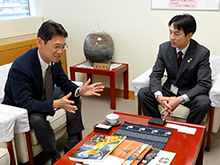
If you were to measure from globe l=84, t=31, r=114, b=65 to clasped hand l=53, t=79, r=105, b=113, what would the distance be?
1.29 m

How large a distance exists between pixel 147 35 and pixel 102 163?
91.3 inches

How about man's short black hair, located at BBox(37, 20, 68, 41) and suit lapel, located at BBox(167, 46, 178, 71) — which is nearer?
man's short black hair, located at BBox(37, 20, 68, 41)

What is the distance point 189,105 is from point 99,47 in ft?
4.96

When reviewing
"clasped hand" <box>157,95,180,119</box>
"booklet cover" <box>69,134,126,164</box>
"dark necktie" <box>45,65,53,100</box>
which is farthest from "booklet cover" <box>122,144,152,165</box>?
"dark necktie" <box>45,65,53,100</box>

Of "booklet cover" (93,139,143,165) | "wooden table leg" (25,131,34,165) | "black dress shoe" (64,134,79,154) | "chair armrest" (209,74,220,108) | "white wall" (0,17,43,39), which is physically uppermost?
"white wall" (0,17,43,39)

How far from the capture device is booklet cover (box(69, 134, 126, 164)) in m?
1.58

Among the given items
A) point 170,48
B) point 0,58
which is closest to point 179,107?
point 170,48

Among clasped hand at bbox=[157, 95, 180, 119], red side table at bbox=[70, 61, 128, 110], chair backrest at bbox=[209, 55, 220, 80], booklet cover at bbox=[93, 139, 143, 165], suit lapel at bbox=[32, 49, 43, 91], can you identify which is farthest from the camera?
red side table at bbox=[70, 61, 128, 110]

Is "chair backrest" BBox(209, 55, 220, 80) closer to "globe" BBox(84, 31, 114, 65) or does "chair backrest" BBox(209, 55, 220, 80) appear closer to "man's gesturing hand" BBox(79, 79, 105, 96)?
"globe" BBox(84, 31, 114, 65)

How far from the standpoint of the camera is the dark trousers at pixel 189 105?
7.59ft

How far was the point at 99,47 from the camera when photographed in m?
3.46

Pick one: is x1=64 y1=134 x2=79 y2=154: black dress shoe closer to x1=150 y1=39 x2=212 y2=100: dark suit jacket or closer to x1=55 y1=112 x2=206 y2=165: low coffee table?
x1=55 y1=112 x2=206 y2=165: low coffee table

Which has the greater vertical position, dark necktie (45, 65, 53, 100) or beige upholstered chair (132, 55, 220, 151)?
dark necktie (45, 65, 53, 100)

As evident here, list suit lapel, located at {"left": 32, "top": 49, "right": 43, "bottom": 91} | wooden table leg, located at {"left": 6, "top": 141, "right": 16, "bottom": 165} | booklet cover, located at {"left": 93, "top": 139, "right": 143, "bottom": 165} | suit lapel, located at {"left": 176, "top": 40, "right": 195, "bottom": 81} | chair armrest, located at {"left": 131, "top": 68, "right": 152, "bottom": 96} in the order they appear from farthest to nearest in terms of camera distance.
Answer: chair armrest, located at {"left": 131, "top": 68, "right": 152, "bottom": 96} → suit lapel, located at {"left": 176, "top": 40, "right": 195, "bottom": 81} → suit lapel, located at {"left": 32, "top": 49, "right": 43, "bottom": 91} → wooden table leg, located at {"left": 6, "top": 141, "right": 16, "bottom": 165} → booklet cover, located at {"left": 93, "top": 139, "right": 143, "bottom": 165}
